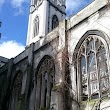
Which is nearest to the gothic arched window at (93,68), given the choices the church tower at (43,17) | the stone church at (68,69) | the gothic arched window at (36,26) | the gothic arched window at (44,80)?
the stone church at (68,69)

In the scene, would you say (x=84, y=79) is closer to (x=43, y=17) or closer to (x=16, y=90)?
(x=16, y=90)

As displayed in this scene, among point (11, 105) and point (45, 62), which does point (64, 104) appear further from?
point (11, 105)

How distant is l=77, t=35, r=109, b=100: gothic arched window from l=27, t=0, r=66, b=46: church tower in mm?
22740

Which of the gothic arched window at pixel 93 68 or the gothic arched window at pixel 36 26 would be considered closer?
the gothic arched window at pixel 93 68

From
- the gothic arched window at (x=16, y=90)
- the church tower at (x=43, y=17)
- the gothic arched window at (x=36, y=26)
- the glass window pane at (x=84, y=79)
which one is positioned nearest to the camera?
the glass window pane at (x=84, y=79)

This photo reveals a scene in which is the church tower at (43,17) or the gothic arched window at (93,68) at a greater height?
the church tower at (43,17)

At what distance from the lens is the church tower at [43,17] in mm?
34822

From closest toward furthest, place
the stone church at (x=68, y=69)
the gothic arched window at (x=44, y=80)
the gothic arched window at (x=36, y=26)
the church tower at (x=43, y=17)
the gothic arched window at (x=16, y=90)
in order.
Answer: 1. the stone church at (x=68, y=69)
2. the gothic arched window at (x=44, y=80)
3. the gothic arched window at (x=16, y=90)
4. the church tower at (x=43, y=17)
5. the gothic arched window at (x=36, y=26)

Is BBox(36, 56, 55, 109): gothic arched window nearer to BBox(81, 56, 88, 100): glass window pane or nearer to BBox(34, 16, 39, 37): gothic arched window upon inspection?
BBox(81, 56, 88, 100): glass window pane

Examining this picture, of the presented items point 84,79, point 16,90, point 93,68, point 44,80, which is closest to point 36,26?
point 16,90

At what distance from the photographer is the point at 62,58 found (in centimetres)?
1216

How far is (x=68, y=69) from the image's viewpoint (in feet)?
38.9

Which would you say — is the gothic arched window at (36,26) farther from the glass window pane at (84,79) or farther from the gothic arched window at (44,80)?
the glass window pane at (84,79)

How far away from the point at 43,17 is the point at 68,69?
2451cm
